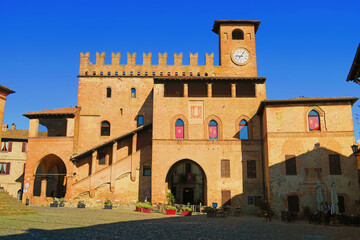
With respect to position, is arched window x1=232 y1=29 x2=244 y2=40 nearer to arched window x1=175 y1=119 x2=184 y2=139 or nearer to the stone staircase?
arched window x1=175 y1=119 x2=184 y2=139

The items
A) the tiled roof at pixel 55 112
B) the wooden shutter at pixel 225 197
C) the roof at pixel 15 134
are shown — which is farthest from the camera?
the roof at pixel 15 134

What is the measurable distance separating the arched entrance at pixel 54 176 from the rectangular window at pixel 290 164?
20944 mm

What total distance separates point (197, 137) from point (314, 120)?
9015 millimetres

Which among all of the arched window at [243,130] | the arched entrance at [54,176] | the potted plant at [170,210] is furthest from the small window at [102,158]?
the arched window at [243,130]

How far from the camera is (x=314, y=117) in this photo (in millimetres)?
24812

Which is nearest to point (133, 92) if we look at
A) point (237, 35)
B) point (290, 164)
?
point (237, 35)

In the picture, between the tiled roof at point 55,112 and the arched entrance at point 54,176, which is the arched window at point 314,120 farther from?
the arched entrance at point 54,176

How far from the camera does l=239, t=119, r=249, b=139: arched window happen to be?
1084 inches

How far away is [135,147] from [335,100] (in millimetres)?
17002

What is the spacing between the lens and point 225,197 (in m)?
26.3

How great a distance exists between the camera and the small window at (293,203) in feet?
76.4

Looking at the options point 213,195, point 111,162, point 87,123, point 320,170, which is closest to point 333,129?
point 320,170

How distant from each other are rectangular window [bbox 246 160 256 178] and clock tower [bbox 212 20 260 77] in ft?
35.0

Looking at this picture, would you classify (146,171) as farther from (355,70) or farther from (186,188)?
(355,70)
